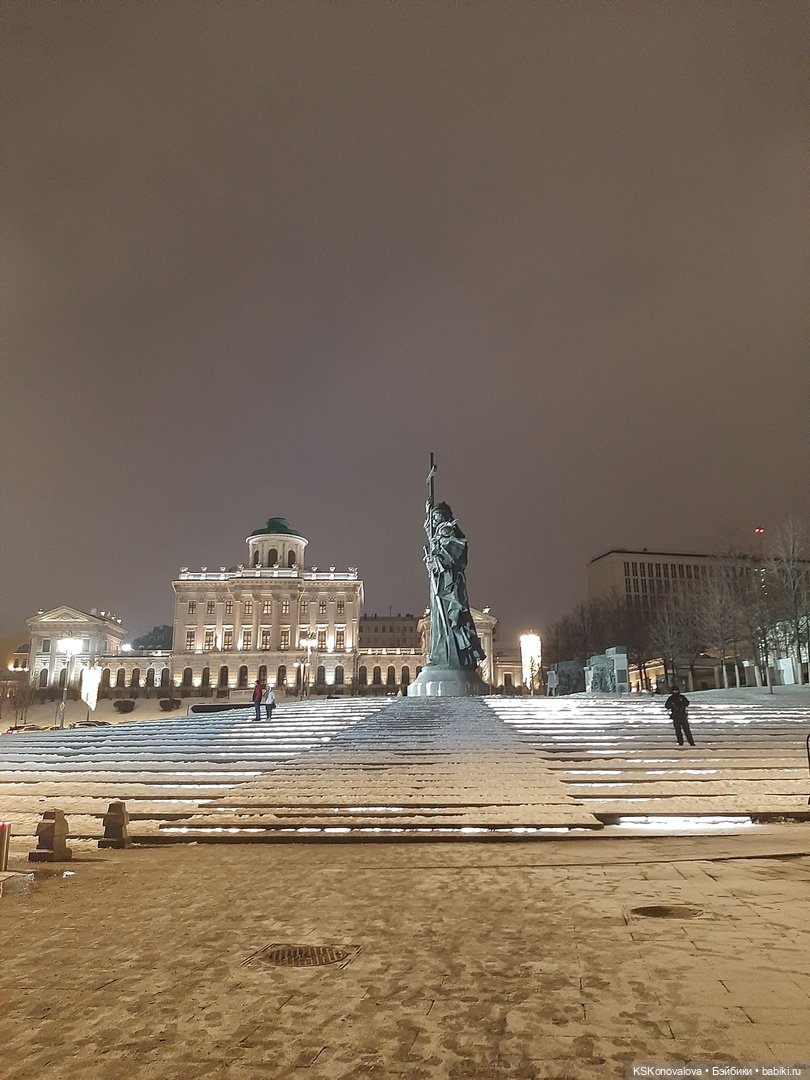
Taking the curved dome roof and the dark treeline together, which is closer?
the dark treeline

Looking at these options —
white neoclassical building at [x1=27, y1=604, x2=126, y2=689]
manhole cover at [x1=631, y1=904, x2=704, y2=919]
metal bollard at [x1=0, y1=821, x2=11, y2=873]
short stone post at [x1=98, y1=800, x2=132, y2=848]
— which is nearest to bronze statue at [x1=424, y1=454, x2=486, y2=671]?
short stone post at [x1=98, y1=800, x2=132, y2=848]

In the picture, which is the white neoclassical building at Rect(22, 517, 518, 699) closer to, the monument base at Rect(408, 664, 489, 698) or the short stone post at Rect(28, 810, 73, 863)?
the monument base at Rect(408, 664, 489, 698)

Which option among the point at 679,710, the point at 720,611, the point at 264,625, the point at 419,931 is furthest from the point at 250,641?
the point at 419,931

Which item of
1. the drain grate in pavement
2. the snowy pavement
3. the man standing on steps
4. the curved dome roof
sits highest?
the curved dome roof

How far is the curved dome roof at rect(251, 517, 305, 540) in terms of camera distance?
116m

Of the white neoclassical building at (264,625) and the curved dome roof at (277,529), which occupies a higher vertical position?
the curved dome roof at (277,529)

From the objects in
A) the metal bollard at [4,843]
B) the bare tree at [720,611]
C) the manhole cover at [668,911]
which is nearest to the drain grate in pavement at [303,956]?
the manhole cover at [668,911]

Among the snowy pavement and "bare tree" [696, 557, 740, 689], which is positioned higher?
"bare tree" [696, 557, 740, 689]

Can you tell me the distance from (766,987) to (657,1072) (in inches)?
46.8

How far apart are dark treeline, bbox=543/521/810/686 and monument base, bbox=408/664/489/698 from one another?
15324 mm

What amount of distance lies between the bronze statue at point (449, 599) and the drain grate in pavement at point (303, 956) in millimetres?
29682

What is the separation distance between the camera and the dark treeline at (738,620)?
41188 mm

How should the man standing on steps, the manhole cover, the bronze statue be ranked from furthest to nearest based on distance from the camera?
1. the bronze statue
2. the man standing on steps
3. the manhole cover

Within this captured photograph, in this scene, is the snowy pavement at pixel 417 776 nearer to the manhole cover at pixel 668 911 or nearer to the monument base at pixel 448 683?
the manhole cover at pixel 668 911
